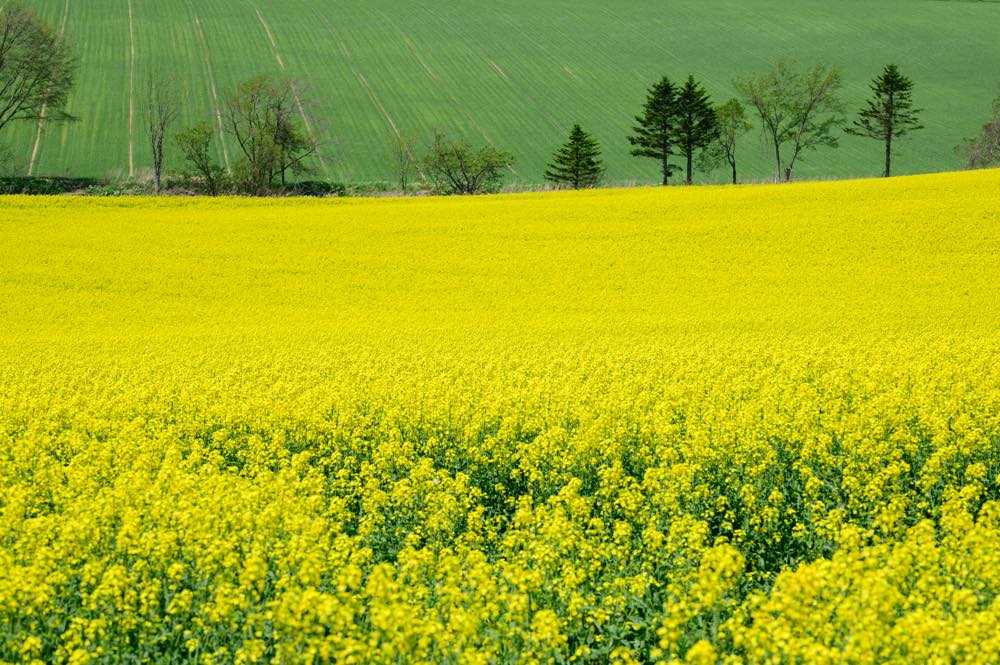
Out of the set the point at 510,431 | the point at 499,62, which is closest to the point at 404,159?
the point at 499,62

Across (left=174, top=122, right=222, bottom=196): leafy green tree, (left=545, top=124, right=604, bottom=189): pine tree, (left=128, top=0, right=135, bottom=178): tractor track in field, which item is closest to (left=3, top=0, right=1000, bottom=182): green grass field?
(left=128, top=0, right=135, bottom=178): tractor track in field

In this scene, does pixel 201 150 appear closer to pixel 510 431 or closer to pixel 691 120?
pixel 691 120

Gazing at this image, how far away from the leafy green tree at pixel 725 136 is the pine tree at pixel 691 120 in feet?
10.9

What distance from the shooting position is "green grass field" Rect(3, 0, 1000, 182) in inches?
3002

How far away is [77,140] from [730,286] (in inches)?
2443

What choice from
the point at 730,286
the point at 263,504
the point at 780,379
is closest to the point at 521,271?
the point at 730,286

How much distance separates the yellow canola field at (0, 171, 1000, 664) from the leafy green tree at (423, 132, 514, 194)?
31517mm

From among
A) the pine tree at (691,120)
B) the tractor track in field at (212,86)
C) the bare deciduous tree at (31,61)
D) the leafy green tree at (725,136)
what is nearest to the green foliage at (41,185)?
the bare deciduous tree at (31,61)

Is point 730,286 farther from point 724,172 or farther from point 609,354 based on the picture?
point 724,172

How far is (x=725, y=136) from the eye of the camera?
3000 inches

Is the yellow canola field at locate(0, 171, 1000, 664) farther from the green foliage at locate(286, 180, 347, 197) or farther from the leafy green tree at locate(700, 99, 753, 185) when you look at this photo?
Result: the leafy green tree at locate(700, 99, 753, 185)

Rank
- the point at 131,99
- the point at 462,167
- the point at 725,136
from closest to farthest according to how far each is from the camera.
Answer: the point at 462,167, the point at 725,136, the point at 131,99

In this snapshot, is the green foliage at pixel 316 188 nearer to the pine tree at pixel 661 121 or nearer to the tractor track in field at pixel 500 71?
the pine tree at pixel 661 121

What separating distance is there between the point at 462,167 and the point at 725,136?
78.9 feet
